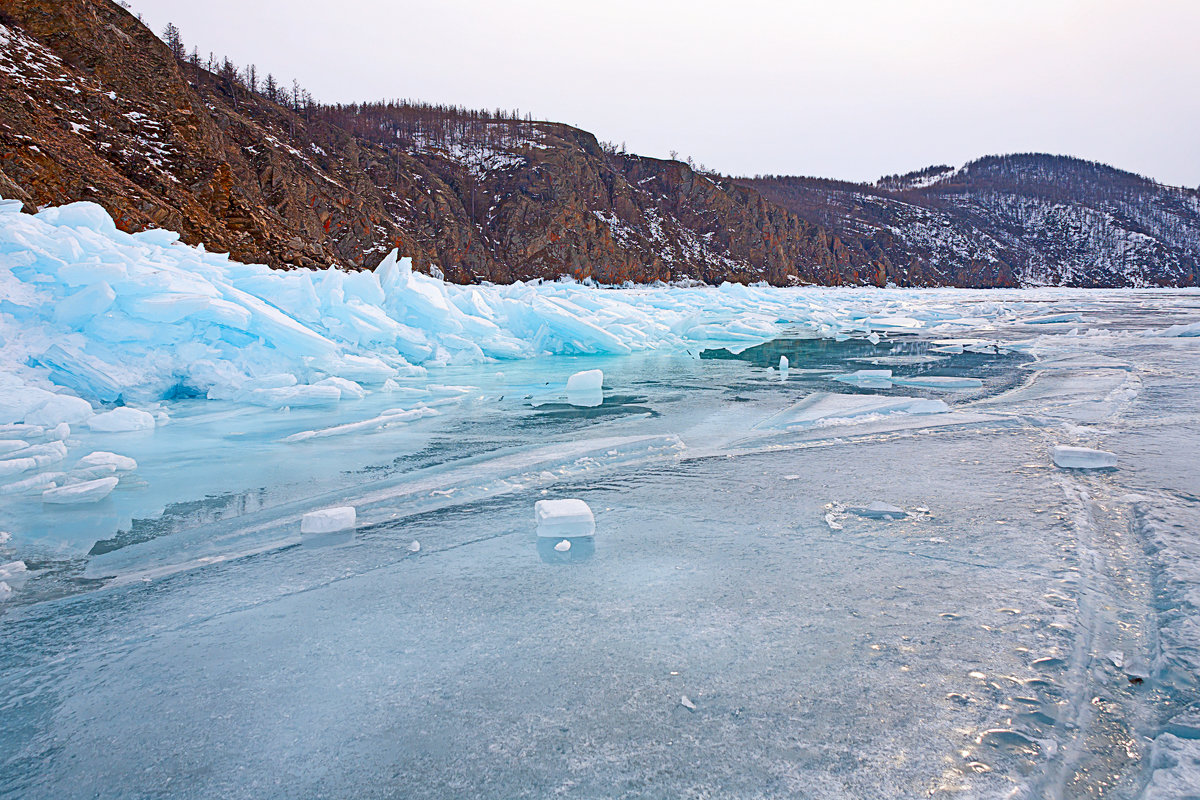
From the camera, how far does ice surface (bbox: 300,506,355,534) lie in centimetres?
279

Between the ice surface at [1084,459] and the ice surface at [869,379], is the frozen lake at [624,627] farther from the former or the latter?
the ice surface at [869,379]

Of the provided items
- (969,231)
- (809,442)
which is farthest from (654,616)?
(969,231)

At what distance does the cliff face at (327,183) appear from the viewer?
52.9ft

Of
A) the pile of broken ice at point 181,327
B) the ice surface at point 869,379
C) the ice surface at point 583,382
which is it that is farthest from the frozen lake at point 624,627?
the ice surface at point 869,379

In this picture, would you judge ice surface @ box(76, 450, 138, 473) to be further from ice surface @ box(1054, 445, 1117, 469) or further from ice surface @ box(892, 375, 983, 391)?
ice surface @ box(892, 375, 983, 391)

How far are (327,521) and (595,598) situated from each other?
138cm

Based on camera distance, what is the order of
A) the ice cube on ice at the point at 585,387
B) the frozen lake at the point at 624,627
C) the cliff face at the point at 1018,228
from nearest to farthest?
the frozen lake at the point at 624,627, the ice cube on ice at the point at 585,387, the cliff face at the point at 1018,228

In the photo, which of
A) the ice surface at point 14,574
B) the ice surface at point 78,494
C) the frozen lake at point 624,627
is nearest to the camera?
the frozen lake at point 624,627

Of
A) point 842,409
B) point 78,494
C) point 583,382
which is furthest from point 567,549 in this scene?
point 583,382

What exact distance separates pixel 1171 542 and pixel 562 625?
221 centimetres

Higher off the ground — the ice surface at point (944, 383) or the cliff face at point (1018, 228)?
the cliff face at point (1018, 228)

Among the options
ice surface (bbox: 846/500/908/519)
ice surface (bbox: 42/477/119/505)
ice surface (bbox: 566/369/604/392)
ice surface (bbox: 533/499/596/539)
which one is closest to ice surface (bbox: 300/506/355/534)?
ice surface (bbox: 533/499/596/539)

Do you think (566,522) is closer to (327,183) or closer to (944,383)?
(944,383)

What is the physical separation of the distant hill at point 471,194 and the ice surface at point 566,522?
12383mm
